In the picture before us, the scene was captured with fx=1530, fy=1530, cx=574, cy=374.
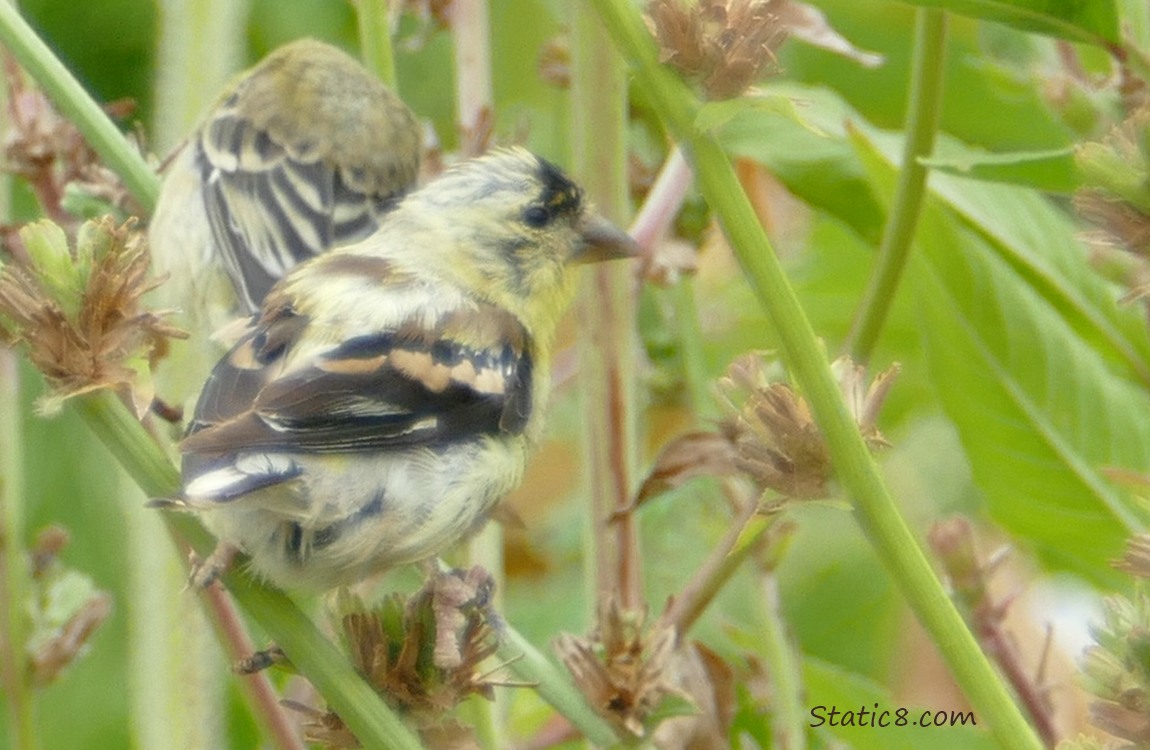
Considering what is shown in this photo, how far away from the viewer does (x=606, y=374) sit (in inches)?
58.9

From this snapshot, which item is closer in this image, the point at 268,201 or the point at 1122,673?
the point at 1122,673

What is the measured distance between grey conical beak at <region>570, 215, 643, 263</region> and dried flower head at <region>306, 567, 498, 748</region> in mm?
498

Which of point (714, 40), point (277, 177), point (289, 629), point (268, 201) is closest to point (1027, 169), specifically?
point (714, 40)

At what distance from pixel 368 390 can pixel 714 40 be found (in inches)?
27.0

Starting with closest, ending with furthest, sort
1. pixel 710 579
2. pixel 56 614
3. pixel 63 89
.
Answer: pixel 63 89 → pixel 710 579 → pixel 56 614

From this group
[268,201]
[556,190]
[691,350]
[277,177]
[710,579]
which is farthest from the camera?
[277,177]

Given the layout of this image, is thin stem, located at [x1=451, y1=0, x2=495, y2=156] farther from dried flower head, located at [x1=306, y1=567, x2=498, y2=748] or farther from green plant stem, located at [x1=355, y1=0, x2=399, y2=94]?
dried flower head, located at [x1=306, y1=567, x2=498, y2=748]

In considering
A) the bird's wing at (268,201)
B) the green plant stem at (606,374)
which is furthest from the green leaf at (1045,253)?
the bird's wing at (268,201)

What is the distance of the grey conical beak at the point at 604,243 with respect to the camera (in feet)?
5.14

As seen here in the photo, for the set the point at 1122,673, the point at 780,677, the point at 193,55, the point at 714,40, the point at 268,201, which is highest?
the point at 714,40

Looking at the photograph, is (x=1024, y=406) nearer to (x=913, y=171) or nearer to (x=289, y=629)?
(x=913, y=171)

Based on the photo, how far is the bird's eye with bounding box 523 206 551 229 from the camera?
2160 millimetres

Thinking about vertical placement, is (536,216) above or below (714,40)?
below

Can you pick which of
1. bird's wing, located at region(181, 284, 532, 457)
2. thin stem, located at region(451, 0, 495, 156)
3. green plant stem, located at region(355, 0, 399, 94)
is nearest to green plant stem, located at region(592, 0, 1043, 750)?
bird's wing, located at region(181, 284, 532, 457)
